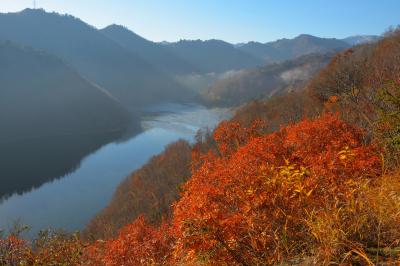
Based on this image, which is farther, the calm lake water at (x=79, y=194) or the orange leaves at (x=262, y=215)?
the calm lake water at (x=79, y=194)

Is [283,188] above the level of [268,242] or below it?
above

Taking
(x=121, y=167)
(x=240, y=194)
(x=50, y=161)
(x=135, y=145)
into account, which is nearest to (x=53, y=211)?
(x=121, y=167)

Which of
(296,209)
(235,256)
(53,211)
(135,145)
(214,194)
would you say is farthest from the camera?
(135,145)

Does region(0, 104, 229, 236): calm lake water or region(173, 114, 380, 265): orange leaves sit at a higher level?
region(173, 114, 380, 265): orange leaves

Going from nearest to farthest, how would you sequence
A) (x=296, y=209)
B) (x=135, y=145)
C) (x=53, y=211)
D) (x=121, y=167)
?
(x=296, y=209)
(x=53, y=211)
(x=121, y=167)
(x=135, y=145)

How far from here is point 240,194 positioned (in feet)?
27.8

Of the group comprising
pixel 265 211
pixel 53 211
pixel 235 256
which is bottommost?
pixel 53 211

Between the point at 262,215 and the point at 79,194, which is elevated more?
Answer: the point at 262,215

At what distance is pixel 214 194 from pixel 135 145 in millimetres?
152142

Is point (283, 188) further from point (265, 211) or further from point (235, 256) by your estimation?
point (235, 256)

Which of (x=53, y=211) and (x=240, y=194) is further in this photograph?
(x=53, y=211)

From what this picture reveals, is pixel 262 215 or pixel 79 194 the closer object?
pixel 262 215

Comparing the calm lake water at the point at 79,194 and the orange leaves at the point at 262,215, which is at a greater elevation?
the orange leaves at the point at 262,215

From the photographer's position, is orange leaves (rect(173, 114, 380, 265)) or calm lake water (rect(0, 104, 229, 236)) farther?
calm lake water (rect(0, 104, 229, 236))
